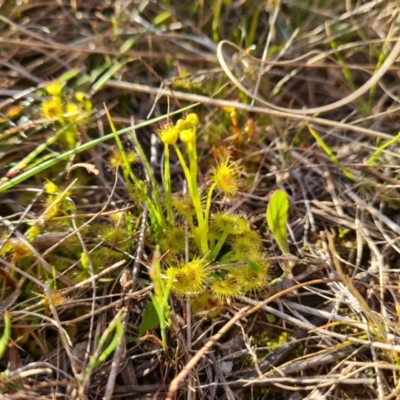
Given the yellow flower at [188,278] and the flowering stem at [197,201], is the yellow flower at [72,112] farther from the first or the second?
the yellow flower at [188,278]

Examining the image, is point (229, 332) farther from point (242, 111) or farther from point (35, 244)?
point (242, 111)

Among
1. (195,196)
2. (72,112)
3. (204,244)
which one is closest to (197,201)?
(195,196)

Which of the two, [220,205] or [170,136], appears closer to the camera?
[170,136]

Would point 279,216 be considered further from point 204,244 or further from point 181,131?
point 181,131

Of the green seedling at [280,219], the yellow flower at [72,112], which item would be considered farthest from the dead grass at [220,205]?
the yellow flower at [72,112]

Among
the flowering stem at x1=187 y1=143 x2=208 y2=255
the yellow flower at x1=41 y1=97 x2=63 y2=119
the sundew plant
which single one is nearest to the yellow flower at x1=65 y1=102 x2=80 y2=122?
the yellow flower at x1=41 y1=97 x2=63 y2=119

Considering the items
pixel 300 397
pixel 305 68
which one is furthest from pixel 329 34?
pixel 300 397

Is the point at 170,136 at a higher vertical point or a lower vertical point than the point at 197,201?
higher

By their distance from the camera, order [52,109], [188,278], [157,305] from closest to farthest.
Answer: [157,305] < [188,278] < [52,109]
